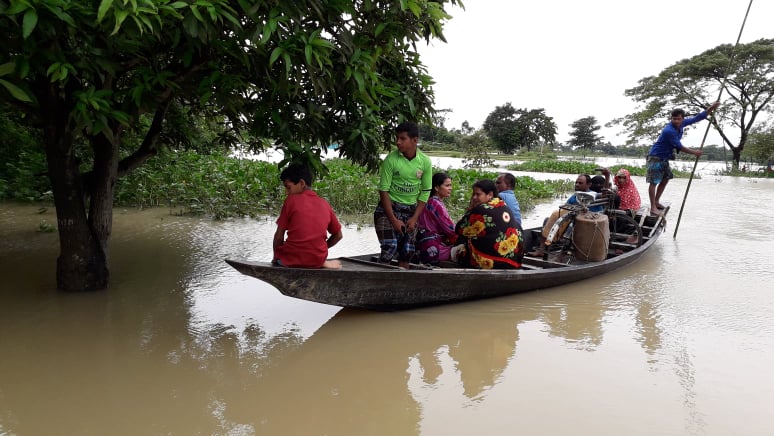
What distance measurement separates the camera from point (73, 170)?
176 inches

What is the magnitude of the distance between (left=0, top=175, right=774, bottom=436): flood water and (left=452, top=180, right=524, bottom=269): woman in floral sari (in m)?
0.46

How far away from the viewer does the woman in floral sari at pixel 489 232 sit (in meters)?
4.55

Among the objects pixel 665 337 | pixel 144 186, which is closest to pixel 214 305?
pixel 665 337

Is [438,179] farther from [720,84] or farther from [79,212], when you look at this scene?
[720,84]

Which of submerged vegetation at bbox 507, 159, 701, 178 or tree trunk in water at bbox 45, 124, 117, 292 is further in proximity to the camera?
submerged vegetation at bbox 507, 159, 701, 178

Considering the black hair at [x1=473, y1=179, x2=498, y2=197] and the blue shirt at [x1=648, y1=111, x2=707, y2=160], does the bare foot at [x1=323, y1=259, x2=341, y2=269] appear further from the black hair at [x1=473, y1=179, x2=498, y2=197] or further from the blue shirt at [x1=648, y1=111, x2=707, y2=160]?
the blue shirt at [x1=648, y1=111, x2=707, y2=160]

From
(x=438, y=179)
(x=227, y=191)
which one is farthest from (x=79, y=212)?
(x=227, y=191)

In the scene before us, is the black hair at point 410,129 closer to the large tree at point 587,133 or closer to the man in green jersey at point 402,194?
the man in green jersey at point 402,194

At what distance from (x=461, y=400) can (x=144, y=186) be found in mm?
8868

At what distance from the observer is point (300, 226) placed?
3.76 metres

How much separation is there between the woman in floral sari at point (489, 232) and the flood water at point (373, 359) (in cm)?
46

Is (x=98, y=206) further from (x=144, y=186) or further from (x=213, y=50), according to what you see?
(x=144, y=186)

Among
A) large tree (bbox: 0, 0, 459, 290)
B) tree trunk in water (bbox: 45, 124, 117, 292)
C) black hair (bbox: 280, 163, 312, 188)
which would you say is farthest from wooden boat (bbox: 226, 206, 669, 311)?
tree trunk in water (bbox: 45, 124, 117, 292)

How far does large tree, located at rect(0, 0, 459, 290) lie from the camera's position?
2.74 metres
